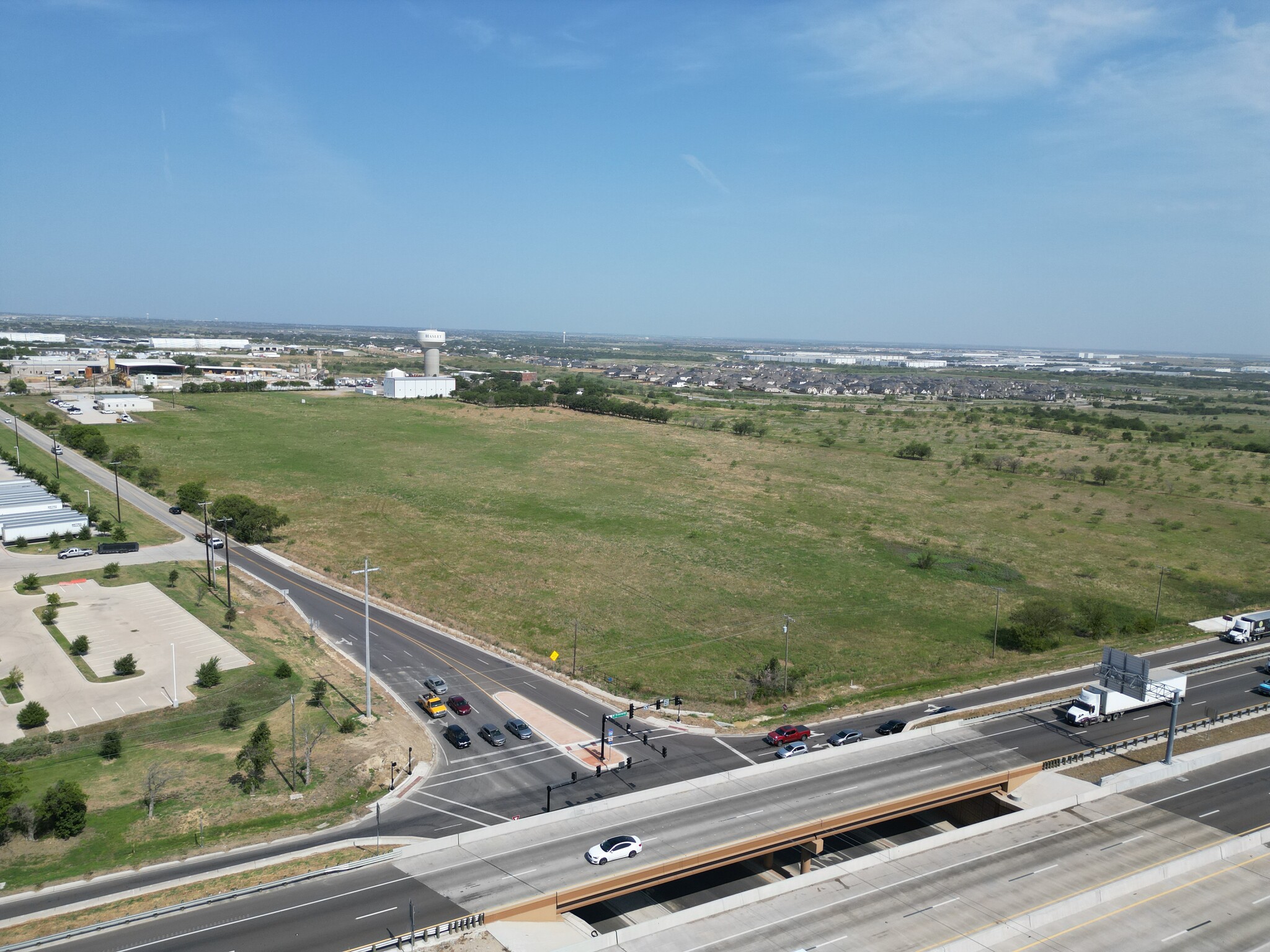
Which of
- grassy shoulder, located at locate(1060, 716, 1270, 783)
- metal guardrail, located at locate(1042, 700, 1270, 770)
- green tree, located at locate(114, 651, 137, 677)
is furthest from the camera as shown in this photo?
green tree, located at locate(114, 651, 137, 677)

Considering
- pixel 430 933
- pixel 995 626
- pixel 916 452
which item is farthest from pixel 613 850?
pixel 916 452

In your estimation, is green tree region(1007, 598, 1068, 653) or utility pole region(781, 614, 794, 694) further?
green tree region(1007, 598, 1068, 653)

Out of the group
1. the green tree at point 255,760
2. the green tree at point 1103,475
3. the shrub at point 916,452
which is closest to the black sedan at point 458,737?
the green tree at point 255,760

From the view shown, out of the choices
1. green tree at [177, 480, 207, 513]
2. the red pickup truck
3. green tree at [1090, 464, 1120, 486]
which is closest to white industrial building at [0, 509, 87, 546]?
green tree at [177, 480, 207, 513]

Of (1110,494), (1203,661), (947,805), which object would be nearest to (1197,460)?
(1110,494)

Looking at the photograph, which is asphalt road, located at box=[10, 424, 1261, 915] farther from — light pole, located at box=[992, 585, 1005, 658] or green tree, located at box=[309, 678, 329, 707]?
light pole, located at box=[992, 585, 1005, 658]

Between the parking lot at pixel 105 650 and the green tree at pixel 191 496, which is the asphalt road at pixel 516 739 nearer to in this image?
the parking lot at pixel 105 650

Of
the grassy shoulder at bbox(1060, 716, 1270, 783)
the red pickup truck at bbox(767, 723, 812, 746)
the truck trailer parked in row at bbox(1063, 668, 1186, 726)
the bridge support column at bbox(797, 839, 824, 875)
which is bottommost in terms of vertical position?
the bridge support column at bbox(797, 839, 824, 875)

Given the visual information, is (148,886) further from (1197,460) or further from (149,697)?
(1197,460)
